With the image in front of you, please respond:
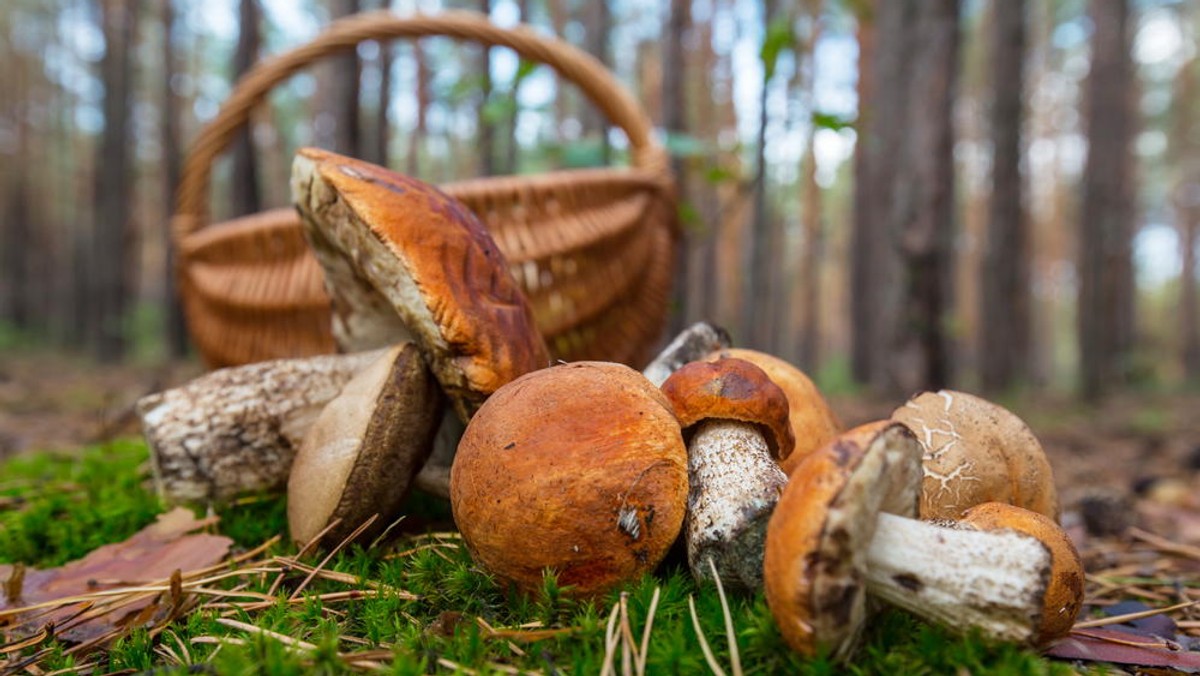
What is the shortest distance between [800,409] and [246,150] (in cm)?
491

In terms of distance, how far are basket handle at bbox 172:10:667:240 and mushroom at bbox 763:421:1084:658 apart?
Result: 244cm

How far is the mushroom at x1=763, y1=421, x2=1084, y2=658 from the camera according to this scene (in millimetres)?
1011

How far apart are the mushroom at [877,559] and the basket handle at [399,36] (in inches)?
96.2

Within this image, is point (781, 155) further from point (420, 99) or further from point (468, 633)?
point (420, 99)

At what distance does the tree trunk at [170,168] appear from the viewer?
9.33 meters

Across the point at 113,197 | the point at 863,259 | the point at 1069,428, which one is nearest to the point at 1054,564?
the point at 1069,428

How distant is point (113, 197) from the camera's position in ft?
36.9

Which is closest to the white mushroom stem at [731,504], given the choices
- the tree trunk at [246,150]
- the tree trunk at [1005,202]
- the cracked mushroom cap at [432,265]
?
the cracked mushroom cap at [432,265]

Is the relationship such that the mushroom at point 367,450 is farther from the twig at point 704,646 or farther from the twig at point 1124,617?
the twig at point 1124,617

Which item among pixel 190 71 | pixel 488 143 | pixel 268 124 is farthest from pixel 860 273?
pixel 190 71

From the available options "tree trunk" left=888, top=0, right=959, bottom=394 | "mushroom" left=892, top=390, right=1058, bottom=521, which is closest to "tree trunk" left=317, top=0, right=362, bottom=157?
"mushroom" left=892, top=390, right=1058, bottom=521

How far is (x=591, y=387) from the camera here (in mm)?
1394

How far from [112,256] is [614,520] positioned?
1271 cm

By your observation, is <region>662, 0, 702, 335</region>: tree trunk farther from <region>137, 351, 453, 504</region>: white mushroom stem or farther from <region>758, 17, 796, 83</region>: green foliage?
<region>137, 351, 453, 504</region>: white mushroom stem
